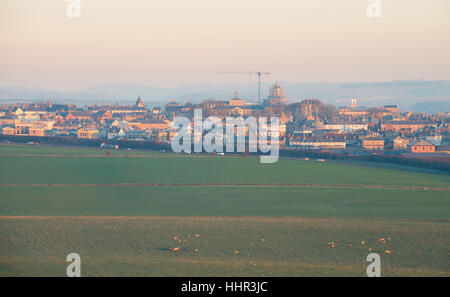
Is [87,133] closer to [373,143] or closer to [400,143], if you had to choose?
[373,143]

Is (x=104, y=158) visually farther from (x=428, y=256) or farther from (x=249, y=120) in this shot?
(x=249, y=120)

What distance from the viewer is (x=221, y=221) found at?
20.1 meters

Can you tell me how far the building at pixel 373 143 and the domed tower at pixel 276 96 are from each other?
3156 inches

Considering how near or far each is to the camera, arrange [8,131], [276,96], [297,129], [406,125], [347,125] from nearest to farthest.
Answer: [8,131]
[297,129]
[406,125]
[347,125]
[276,96]

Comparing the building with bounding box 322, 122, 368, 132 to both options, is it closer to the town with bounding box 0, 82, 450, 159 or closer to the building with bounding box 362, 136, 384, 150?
the town with bounding box 0, 82, 450, 159

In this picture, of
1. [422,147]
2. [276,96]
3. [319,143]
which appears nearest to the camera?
[422,147]

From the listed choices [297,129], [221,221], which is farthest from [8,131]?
[221,221]

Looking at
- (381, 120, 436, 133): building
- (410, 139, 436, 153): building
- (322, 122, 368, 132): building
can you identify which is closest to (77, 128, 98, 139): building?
(322, 122, 368, 132): building

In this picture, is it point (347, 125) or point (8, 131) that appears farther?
point (347, 125)

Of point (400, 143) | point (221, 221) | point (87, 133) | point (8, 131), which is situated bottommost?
point (221, 221)

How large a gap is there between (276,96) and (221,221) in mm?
130775
